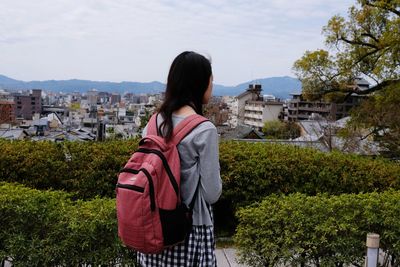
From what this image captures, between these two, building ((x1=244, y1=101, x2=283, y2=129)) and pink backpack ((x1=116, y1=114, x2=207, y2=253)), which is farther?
building ((x1=244, y1=101, x2=283, y2=129))

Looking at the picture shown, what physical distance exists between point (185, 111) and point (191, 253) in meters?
0.64

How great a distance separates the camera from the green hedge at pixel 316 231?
2.96 meters

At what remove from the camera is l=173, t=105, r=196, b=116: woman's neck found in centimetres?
196

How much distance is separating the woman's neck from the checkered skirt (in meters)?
0.51

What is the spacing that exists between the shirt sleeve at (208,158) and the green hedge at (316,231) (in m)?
1.26

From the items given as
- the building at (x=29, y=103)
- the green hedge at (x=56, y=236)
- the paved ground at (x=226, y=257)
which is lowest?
the building at (x=29, y=103)

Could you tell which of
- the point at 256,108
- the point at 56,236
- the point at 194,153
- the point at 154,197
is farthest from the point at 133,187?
the point at 256,108

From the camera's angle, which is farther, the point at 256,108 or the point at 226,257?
the point at 256,108

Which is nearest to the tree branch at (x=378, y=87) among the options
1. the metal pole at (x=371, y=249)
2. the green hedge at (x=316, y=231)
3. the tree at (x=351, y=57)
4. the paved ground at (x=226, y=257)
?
the tree at (x=351, y=57)

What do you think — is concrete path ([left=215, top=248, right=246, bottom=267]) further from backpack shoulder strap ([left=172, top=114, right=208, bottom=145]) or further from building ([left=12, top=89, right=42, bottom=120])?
building ([left=12, top=89, right=42, bottom=120])

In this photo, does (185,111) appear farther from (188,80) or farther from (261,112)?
(261,112)

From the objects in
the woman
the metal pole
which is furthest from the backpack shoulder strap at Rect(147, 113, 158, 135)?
the metal pole

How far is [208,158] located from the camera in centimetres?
188

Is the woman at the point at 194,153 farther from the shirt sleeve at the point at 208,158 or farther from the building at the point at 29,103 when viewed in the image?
the building at the point at 29,103
